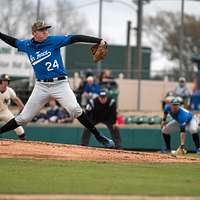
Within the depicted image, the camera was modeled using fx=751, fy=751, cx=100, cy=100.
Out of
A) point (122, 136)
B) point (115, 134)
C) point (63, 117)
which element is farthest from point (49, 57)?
point (63, 117)

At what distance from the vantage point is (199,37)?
64562mm

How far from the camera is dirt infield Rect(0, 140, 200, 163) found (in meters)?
12.2

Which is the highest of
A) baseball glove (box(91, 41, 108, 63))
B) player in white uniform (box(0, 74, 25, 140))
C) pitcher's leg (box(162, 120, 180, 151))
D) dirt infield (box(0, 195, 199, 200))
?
baseball glove (box(91, 41, 108, 63))

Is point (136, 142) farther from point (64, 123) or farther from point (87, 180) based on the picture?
point (87, 180)

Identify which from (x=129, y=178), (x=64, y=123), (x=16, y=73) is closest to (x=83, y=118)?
(x=129, y=178)

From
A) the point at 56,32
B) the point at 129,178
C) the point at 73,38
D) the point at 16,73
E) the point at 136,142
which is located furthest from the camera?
the point at 56,32

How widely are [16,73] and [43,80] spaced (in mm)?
18644

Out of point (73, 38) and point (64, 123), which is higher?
point (73, 38)

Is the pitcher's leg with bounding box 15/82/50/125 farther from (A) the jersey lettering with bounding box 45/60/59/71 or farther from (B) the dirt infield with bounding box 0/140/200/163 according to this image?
(B) the dirt infield with bounding box 0/140/200/163

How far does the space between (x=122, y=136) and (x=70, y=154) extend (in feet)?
30.5

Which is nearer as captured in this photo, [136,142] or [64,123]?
[136,142]

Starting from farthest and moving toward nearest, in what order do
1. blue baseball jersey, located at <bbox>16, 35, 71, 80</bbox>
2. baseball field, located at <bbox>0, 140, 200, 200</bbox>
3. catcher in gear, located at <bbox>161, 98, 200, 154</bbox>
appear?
catcher in gear, located at <bbox>161, 98, 200, 154</bbox>, blue baseball jersey, located at <bbox>16, 35, 71, 80</bbox>, baseball field, located at <bbox>0, 140, 200, 200</bbox>

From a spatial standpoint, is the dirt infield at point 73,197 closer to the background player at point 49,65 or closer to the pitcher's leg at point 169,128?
the background player at point 49,65

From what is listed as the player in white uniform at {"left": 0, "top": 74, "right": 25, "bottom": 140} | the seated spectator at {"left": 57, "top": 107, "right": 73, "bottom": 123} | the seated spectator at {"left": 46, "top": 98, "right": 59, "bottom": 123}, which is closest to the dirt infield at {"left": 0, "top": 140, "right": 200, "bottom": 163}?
the player in white uniform at {"left": 0, "top": 74, "right": 25, "bottom": 140}
